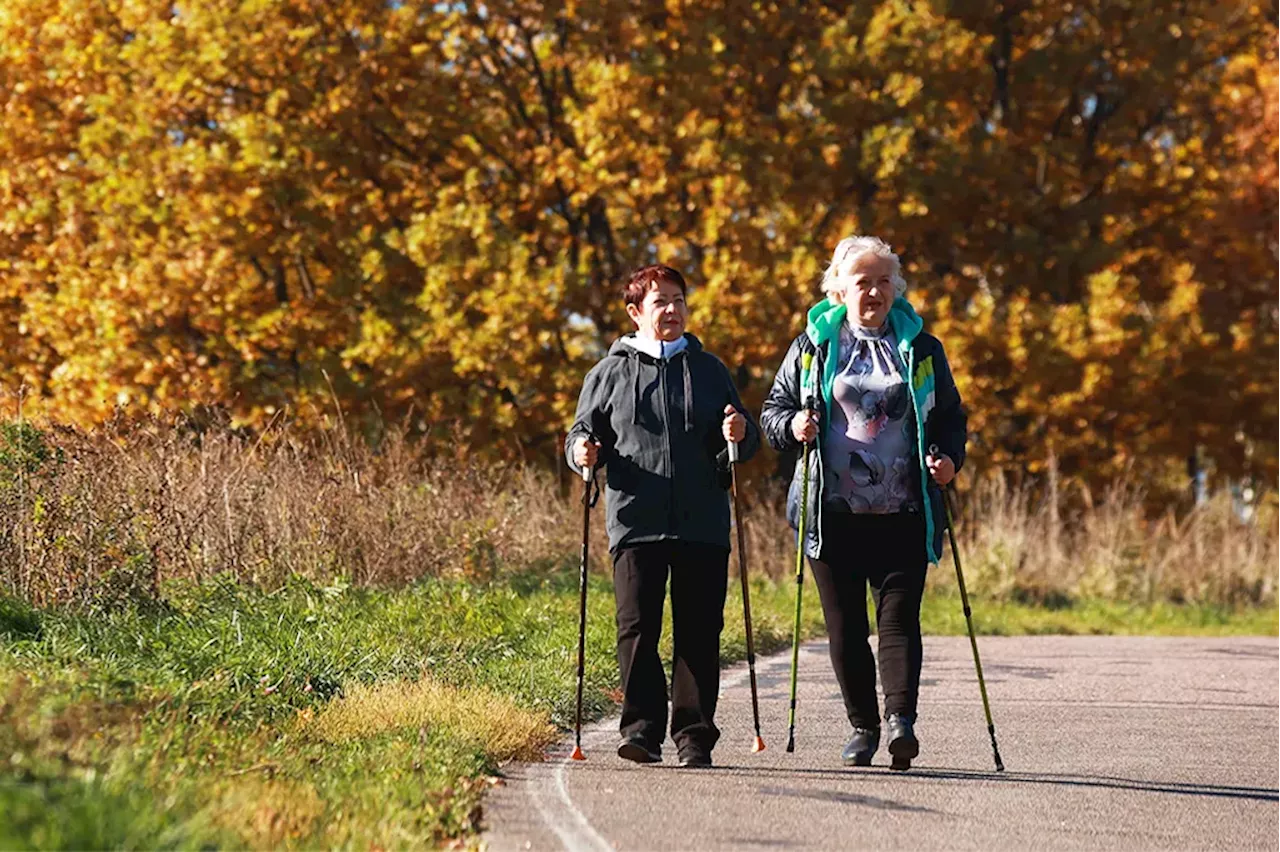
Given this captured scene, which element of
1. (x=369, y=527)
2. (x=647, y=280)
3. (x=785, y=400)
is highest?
(x=647, y=280)

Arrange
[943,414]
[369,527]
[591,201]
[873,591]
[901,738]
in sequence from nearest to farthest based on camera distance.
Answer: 1. [901,738]
2. [873,591]
3. [943,414]
4. [369,527]
5. [591,201]

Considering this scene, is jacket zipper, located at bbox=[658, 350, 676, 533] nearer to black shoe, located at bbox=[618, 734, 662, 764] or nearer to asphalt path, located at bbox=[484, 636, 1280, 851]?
black shoe, located at bbox=[618, 734, 662, 764]

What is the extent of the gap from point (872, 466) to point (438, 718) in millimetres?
2002

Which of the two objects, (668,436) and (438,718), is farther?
(438,718)

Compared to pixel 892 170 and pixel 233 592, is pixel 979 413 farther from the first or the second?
pixel 233 592

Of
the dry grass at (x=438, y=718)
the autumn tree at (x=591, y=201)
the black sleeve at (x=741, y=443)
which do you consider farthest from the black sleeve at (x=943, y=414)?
the autumn tree at (x=591, y=201)

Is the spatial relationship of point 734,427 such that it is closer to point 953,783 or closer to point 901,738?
point 901,738

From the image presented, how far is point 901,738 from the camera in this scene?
7977 mm

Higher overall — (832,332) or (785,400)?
(832,332)

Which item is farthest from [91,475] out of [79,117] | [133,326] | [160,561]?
[79,117]

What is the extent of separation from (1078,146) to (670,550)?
732 inches

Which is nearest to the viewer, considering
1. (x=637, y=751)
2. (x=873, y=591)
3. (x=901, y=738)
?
(x=901, y=738)

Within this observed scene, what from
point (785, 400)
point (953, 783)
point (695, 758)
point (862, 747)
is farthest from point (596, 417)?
point (953, 783)

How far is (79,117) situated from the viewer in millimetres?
27188
